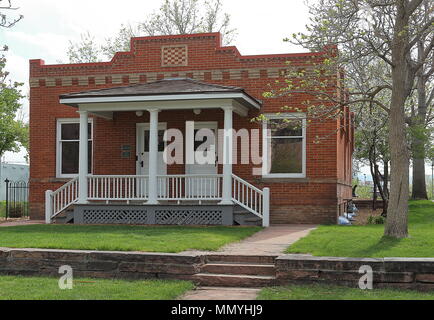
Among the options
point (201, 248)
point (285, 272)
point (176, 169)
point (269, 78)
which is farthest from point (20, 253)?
point (269, 78)

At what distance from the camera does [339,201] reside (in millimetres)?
17625

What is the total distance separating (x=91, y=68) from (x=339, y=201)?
891 cm

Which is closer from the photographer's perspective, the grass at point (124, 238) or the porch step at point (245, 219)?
the grass at point (124, 238)

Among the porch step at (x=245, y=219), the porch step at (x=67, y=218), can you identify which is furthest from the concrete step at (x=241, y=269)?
the porch step at (x=67, y=218)

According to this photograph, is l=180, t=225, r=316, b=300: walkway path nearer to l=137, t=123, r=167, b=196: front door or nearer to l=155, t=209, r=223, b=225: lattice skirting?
l=155, t=209, r=223, b=225: lattice skirting

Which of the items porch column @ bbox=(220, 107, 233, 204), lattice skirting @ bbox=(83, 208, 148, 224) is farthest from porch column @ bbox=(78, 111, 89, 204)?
porch column @ bbox=(220, 107, 233, 204)

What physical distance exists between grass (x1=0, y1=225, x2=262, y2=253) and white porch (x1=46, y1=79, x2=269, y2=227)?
1.70 metres

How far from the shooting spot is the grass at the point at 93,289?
7.66 metres

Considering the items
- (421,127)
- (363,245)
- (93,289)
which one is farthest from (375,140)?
(93,289)

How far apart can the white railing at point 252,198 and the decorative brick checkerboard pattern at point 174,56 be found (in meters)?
4.17

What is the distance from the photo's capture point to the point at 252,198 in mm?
16344

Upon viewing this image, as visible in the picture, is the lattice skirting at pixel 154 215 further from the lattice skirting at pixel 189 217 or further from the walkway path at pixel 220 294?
the walkway path at pixel 220 294

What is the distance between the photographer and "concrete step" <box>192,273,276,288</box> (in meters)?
8.67
